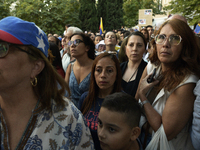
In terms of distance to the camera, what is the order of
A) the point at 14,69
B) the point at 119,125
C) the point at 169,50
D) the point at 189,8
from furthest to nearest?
the point at 189,8 → the point at 169,50 → the point at 119,125 → the point at 14,69

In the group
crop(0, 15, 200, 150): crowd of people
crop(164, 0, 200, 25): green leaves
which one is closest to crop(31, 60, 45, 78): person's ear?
crop(0, 15, 200, 150): crowd of people

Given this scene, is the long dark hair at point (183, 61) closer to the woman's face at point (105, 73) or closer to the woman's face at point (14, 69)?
the woman's face at point (105, 73)

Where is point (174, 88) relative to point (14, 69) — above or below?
below

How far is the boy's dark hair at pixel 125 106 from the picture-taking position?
171 cm

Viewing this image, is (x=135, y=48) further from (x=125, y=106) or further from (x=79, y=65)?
(x=125, y=106)

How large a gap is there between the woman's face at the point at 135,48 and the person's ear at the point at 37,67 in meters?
2.06

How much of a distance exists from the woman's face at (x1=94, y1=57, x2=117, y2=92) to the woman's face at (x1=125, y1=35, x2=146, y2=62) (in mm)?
846

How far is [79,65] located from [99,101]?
1322mm

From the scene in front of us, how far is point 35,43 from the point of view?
4.28ft

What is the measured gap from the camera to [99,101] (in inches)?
93.2

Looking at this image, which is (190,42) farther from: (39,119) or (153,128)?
(39,119)

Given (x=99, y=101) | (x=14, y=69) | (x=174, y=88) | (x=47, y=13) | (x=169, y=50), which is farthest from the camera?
(x=47, y=13)

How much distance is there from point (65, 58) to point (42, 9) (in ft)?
70.9

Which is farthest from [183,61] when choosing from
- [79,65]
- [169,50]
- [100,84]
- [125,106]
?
[79,65]
